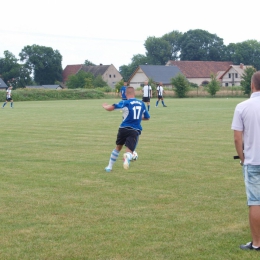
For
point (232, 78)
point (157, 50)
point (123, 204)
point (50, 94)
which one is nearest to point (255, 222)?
point (123, 204)

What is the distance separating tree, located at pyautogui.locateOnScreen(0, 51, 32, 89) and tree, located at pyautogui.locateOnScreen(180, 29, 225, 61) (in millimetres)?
43609

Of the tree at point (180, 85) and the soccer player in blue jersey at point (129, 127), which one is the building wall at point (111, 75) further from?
the soccer player in blue jersey at point (129, 127)

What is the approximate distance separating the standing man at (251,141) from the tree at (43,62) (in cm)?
11477

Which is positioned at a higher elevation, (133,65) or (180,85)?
(133,65)

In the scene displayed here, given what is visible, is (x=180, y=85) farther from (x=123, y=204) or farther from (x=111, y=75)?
(x=111, y=75)

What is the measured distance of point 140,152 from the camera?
1376 cm

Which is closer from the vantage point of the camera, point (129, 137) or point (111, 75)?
point (129, 137)

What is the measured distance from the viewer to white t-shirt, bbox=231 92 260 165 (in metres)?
5.52

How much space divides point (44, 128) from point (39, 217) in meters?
14.3

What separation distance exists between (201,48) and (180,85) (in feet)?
233

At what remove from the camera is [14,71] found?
374 ft

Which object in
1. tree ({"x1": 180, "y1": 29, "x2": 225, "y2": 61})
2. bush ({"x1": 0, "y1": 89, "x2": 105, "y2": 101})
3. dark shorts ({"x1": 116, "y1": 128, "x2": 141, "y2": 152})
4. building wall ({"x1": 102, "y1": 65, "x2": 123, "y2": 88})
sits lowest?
bush ({"x1": 0, "y1": 89, "x2": 105, "y2": 101})

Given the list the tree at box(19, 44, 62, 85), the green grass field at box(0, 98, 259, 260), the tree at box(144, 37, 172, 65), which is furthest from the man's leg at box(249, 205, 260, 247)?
the tree at box(144, 37, 172, 65)

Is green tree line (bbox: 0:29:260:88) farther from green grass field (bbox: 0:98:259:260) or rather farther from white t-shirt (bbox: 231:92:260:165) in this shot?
white t-shirt (bbox: 231:92:260:165)
